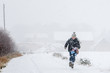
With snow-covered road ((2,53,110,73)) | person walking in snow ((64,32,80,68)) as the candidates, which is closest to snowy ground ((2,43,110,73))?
snow-covered road ((2,53,110,73))

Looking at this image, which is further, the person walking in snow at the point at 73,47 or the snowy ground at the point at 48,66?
the person walking in snow at the point at 73,47

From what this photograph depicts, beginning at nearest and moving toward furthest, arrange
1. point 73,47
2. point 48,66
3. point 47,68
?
point 47,68 < point 73,47 < point 48,66

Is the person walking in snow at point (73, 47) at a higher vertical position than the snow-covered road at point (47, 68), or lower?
higher

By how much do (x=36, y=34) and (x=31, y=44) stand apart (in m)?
22.6

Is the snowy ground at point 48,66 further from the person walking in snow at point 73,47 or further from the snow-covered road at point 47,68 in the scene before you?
the person walking in snow at point 73,47

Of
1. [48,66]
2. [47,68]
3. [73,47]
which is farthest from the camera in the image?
[48,66]

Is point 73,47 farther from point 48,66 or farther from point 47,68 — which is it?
point 47,68

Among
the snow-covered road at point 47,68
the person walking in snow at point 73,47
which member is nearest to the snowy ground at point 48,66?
the snow-covered road at point 47,68

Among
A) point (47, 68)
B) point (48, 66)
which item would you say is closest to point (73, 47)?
point (48, 66)

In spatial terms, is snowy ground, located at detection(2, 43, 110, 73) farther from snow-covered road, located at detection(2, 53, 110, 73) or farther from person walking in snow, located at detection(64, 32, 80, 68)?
person walking in snow, located at detection(64, 32, 80, 68)

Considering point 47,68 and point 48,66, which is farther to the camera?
point 48,66

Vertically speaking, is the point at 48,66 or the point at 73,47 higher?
the point at 73,47

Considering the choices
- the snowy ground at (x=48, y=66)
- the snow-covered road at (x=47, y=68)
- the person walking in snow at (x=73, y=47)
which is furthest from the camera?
the person walking in snow at (x=73, y=47)

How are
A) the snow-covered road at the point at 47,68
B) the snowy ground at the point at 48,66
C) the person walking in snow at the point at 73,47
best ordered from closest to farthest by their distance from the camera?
1. the snow-covered road at the point at 47,68
2. the snowy ground at the point at 48,66
3. the person walking in snow at the point at 73,47
